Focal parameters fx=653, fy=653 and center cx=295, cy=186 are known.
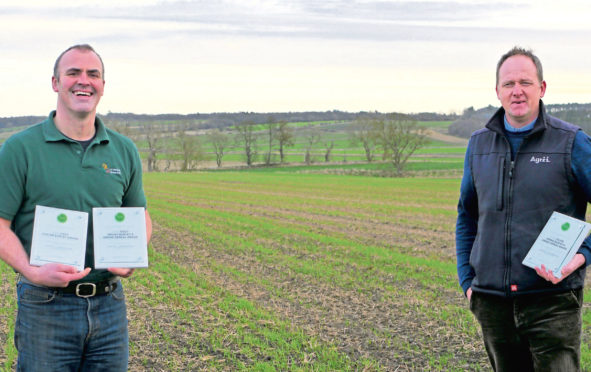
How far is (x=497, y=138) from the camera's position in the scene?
3.89 metres

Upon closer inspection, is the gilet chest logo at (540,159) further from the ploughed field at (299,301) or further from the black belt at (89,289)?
the ploughed field at (299,301)

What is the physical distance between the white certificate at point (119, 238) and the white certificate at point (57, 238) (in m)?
0.10

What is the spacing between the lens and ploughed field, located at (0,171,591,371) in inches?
293

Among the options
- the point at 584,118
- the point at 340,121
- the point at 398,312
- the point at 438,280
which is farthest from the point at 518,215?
the point at 340,121

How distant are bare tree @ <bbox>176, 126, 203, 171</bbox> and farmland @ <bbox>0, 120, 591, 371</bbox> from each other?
63.5 metres

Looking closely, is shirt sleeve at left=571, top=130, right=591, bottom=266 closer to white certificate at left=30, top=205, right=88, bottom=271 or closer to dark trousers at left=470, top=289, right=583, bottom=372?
dark trousers at left=470, top=289, right=583, bottom=372

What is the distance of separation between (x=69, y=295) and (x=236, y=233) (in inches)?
585

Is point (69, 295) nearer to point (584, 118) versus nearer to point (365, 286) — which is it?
point (365, 286)

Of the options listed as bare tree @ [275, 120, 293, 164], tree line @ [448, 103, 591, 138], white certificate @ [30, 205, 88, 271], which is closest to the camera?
white certificate @ [30, 205, 88, 271]

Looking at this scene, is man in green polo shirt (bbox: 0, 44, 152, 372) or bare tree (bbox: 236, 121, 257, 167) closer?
man in green polo shirt (bbox: 0, 44, 152, 372)

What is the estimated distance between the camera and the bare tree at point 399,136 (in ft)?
216

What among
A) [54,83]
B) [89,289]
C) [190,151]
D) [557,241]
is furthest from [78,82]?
[190,151]

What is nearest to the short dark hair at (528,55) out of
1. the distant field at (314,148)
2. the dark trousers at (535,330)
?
the dark trousers at (535,330)

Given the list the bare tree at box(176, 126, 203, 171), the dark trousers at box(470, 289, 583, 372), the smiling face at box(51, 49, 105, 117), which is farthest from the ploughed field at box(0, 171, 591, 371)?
the bare tree at box(176, 126, 203, 171)
